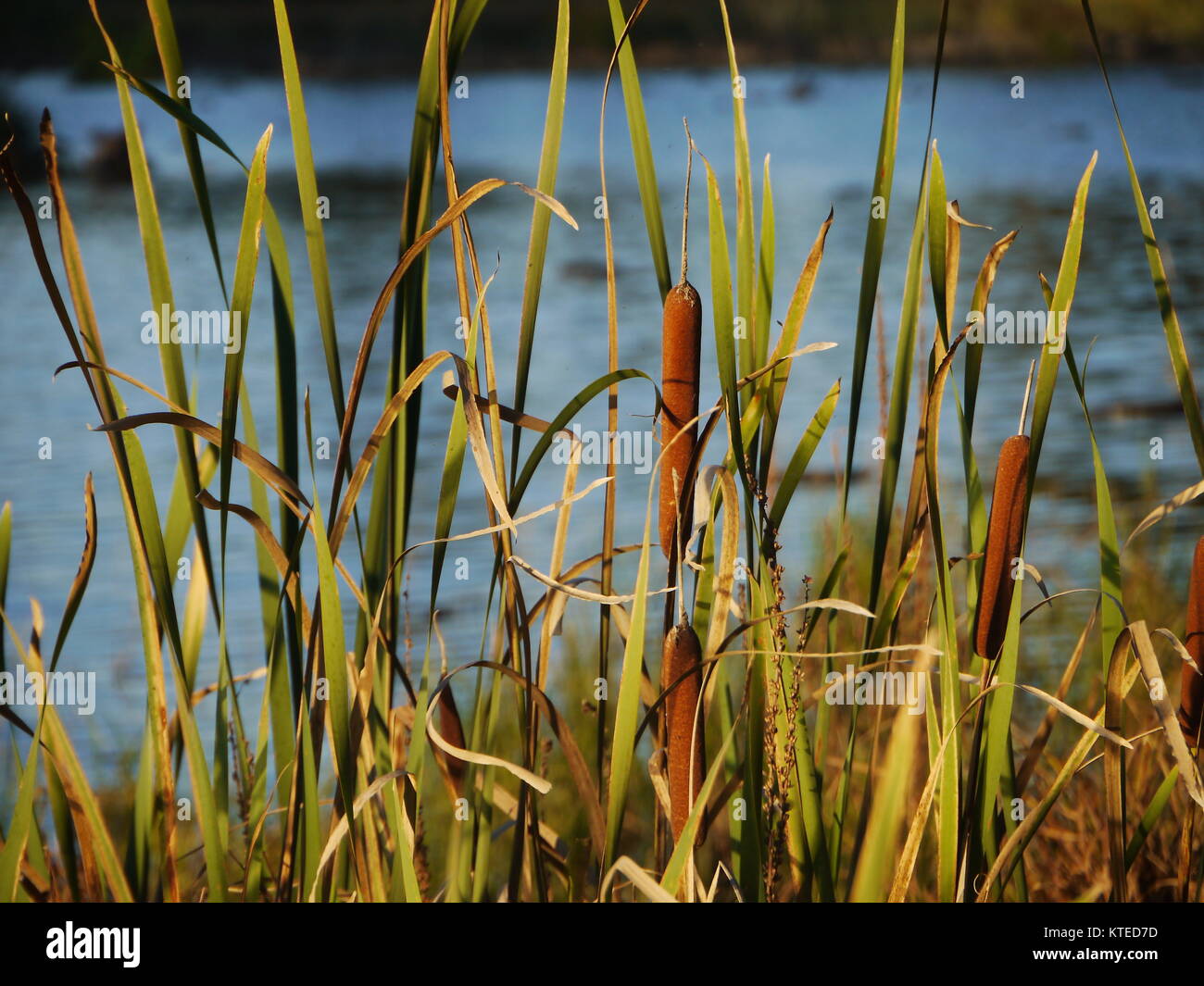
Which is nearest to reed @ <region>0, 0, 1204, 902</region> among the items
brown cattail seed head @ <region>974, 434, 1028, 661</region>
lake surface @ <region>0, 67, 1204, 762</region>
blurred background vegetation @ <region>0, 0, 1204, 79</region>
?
brown cattail seed head @ <region>974, 434, 1028, 661</region>

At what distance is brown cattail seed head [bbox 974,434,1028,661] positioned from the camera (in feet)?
2.73

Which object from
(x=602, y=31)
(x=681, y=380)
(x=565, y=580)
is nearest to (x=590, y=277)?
(x=602, y=31)

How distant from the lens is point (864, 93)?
5.02 metres

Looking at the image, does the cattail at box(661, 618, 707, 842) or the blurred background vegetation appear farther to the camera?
the blurred background vegetation

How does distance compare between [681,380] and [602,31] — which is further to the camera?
[602,31]

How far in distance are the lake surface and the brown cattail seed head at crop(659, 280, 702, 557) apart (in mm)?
1422

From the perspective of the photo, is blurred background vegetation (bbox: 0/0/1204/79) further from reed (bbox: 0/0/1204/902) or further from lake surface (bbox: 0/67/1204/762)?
reed (bbox: 0/0/1204/902)

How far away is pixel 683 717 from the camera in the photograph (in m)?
0.81

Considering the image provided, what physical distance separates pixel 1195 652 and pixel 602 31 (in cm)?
328

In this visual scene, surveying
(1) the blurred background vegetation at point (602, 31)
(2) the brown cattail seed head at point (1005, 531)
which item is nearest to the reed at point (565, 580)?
(2) the brown cattail seed head at point (1005, 531)

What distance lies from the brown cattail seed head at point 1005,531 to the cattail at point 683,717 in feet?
0.78

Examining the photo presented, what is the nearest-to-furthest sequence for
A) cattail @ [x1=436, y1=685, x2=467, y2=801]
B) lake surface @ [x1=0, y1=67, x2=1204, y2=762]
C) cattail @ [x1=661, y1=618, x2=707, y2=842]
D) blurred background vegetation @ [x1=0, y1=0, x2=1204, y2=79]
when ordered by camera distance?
cattail @ [x1=661, y1=618, x2=707, y2=842] → cattail @ [x1=436, y1=685, x2=467, y2=801] → blurred background vegetation @ [x1=0, y1=0, x2=1204, y2=79] → lake surface @ [x1=0, y1=67, x2=1204, y2=762]

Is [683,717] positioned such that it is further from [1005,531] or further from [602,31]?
[602,31]
